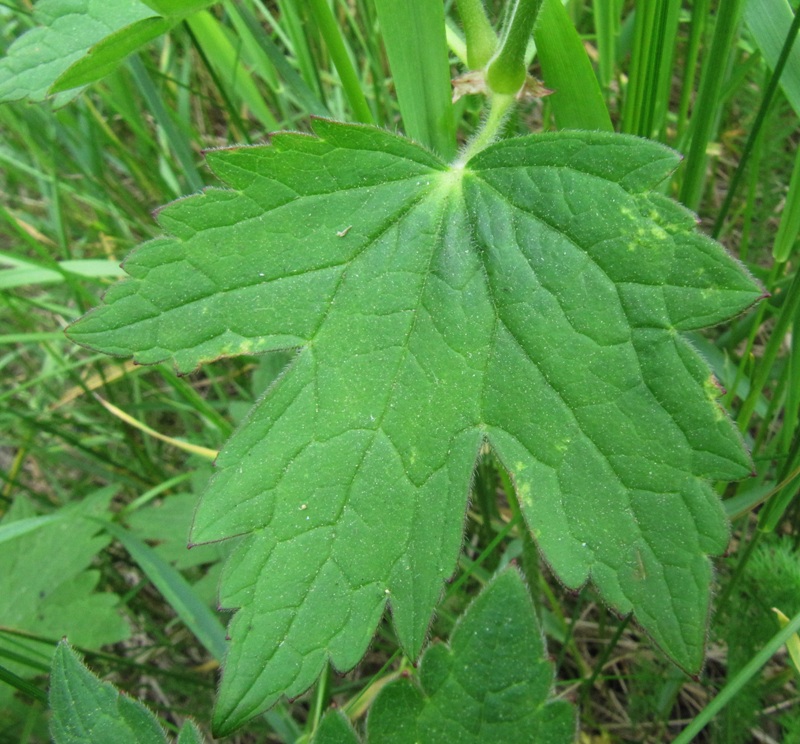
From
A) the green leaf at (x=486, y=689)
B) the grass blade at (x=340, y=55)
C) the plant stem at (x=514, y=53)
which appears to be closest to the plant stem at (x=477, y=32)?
the plant stem at (x=514, y=53)

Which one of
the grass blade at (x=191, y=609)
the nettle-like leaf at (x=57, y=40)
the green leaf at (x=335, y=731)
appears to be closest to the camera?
the green leaf at (x=335, y=731)

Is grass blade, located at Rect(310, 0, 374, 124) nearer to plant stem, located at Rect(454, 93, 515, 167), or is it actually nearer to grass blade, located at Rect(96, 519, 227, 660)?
plant stem, located at Rect(454, 93, 515, 167)

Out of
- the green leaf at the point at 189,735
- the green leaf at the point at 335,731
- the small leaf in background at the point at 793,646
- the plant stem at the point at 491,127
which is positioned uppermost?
the plant stem at the point at 491,127

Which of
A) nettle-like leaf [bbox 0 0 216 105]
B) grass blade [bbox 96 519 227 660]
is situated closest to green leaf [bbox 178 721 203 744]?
grass blade [bbox 96 519 227 660]

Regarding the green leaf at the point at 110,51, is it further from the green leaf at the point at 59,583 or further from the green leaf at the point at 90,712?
the green leaf at the point at 59,583

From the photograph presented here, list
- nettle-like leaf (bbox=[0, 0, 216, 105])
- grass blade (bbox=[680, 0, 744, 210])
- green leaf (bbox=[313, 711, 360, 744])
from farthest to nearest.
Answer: nettle-like leaf (bbox=[0, 0, 216, 105])
grass blade (bbox=[680, 0, 744, 210])
green leaf (bbox=[313, 711, 360, 744])

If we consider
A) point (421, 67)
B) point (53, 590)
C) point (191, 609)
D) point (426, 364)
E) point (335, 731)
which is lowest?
point (53, 590)

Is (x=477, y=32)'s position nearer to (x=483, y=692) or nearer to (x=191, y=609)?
(x=483, y=692)

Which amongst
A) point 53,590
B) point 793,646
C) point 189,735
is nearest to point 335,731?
point 189,735
